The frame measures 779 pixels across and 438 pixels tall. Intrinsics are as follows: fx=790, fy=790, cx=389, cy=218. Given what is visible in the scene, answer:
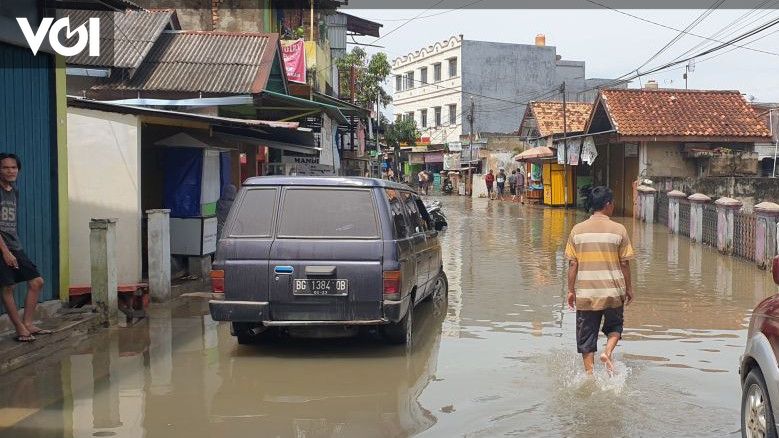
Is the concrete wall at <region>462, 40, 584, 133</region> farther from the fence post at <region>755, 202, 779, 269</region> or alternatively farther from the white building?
the fence post at <region>755, 202, 779, 269</region>

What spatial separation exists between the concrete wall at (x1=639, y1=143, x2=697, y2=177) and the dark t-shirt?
2508 centimetres

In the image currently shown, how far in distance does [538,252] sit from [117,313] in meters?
10.7

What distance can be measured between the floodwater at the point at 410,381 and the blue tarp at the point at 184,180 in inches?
73.9

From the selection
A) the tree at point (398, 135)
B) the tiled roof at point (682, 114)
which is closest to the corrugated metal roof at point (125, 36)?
the tiled roof at point (682, 114)

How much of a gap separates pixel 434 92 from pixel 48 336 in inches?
2184

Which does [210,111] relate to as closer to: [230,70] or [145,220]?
[230,70]

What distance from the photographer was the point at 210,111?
15.3m

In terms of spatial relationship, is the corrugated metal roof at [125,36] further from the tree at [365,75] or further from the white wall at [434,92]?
the white wall at [434,92]

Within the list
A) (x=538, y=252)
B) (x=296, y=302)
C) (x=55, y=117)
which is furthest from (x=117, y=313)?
(x=538, y=252)

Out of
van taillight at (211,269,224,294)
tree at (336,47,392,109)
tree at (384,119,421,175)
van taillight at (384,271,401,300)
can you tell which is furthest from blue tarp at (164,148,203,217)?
tree at (384,119,421,175)

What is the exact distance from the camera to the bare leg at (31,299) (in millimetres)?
7379

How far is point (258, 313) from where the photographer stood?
7262 millimetres

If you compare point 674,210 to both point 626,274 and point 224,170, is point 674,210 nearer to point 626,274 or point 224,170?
point 224,170

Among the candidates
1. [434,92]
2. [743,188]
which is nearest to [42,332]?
[743,188]
